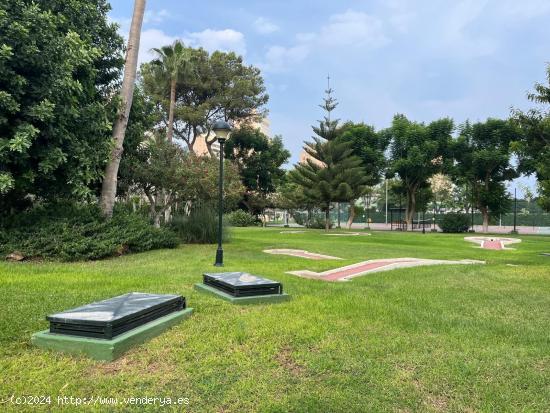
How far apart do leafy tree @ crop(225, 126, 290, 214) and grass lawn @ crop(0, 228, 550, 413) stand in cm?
3240

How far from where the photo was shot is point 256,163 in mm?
39531

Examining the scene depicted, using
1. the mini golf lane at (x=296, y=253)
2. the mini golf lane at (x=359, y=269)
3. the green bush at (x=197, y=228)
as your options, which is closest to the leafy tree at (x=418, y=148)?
the green bush at (x=197, y=228)

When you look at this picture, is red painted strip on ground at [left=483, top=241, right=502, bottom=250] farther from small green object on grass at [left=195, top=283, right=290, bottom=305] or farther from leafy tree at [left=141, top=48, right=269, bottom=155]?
leafy tree at [left=141, top=48, right=269, bottom=155]

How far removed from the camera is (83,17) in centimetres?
1073

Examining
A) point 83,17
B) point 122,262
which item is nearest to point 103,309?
point 122,262

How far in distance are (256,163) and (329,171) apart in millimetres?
12619

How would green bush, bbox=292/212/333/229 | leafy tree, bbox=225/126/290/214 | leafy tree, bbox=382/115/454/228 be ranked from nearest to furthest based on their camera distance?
leafy tree, bbox=382/115/454/228 < green bush, bbox=292/212/333/229 < leafy tree, bbox=225/126/290/214

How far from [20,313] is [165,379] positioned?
2316 mm

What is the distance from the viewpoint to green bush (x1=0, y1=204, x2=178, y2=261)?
9461 millimetres

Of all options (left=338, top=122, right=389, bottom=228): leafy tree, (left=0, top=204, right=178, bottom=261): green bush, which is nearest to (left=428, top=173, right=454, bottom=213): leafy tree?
(left=338, top=122, right=389, bottom=228): leafy tree

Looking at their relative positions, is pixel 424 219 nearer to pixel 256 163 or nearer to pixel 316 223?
pixel 316 223

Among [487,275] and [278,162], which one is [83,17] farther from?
[278,162]

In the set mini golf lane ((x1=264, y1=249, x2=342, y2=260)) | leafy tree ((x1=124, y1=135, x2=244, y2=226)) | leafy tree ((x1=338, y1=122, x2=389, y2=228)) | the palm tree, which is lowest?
mini golf lane ((x1=264, y1=249, x2=342, y2=260))

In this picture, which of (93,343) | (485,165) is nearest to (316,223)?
(485,165)
